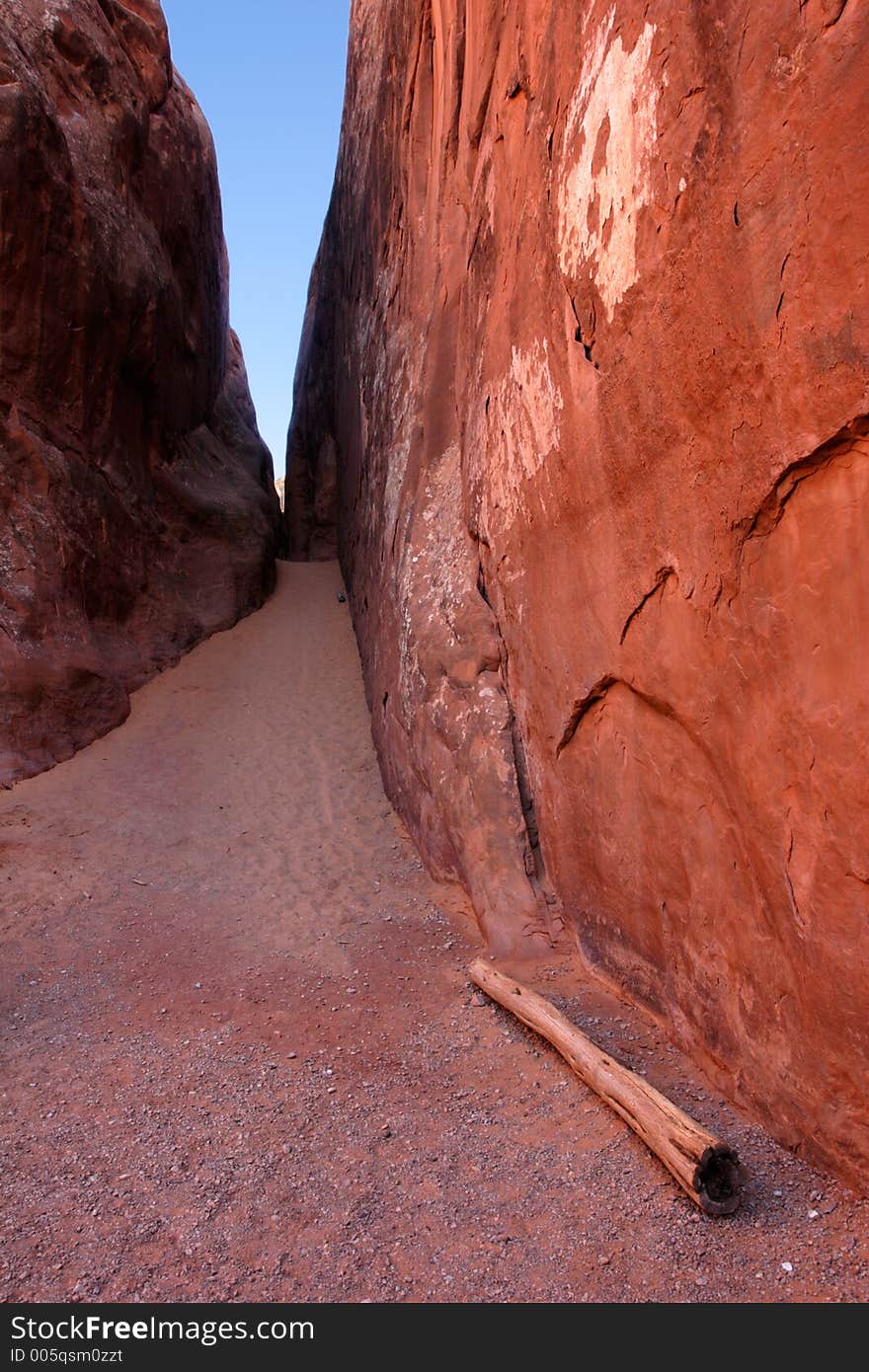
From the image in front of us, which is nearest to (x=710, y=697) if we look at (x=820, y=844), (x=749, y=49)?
(x=820, y=844)

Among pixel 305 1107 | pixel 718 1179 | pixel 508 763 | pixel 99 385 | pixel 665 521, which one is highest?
pixel 99 385

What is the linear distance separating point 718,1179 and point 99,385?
11.2 m

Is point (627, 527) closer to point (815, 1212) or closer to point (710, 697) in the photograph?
point (710, 697)

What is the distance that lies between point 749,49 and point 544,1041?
4.82 meters

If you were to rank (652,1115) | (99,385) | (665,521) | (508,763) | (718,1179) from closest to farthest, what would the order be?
(718,1179), (652,1115), (665,521), (508,763), (99,385)

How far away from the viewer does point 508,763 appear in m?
6.43

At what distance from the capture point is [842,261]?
3078 millimetres

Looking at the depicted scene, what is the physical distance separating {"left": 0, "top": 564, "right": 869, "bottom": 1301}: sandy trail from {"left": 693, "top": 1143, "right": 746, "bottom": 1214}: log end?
8 centimetres

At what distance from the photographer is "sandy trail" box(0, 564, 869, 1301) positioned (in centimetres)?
325

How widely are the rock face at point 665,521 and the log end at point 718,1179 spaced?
369 millimetres

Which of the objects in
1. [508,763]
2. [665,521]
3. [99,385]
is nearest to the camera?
[665,521]

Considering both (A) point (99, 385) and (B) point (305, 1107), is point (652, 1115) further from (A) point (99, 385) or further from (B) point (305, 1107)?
(A) point (99, 385)

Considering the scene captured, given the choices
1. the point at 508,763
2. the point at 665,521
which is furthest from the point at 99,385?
the point at 665,521

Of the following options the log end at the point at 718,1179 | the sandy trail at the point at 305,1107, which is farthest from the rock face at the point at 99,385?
the log end at the point at 718,1179
